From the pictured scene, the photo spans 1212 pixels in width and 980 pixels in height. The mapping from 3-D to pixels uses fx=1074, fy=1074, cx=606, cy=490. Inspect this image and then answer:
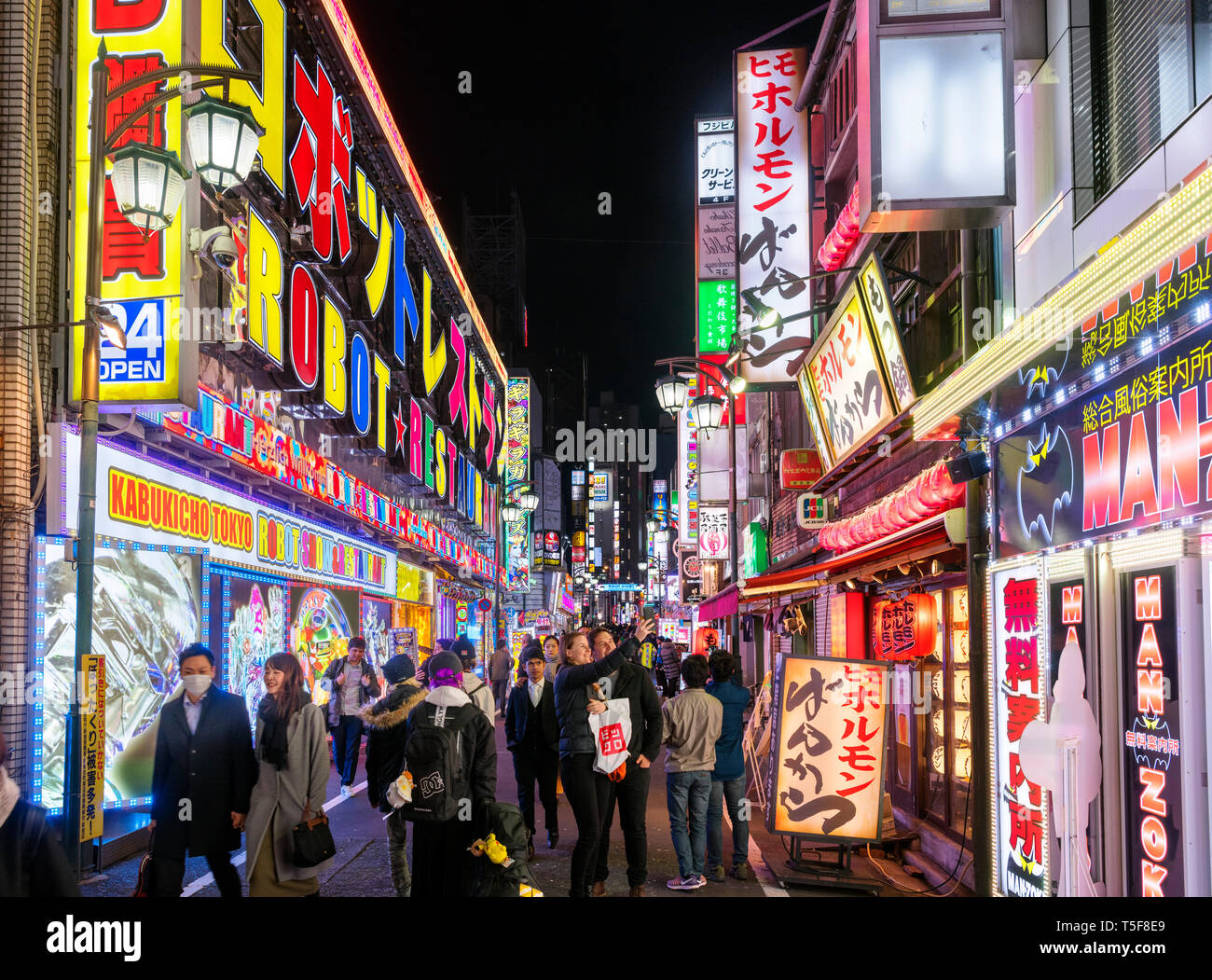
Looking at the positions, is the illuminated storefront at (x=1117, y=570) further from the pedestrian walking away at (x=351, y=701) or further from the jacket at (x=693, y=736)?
the pedestrian walking away at (x=351, y=701)

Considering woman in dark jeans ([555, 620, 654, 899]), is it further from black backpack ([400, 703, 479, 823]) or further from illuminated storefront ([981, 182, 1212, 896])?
illuminated storefront ([981, 182, 1212, 896])

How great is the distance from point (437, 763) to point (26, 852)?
10.4 feet

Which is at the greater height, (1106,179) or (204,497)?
(1106,179)

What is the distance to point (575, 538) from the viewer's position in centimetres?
11900

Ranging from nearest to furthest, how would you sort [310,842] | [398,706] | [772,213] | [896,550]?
[310,842], [398,706], [896,550], [772,213]

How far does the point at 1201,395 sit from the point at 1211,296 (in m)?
0.48

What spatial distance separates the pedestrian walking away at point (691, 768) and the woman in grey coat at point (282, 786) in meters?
3.59

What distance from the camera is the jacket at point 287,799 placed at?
7391 millimetres

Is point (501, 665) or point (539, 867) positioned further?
point (501, 665)

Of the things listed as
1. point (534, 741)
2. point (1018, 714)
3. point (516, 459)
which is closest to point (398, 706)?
point (534, 741)

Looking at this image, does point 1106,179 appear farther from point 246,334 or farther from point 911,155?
point 246,334

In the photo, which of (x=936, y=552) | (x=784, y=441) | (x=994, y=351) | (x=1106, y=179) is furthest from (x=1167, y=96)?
(x=784, y=441)

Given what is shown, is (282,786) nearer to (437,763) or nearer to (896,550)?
(437,763)

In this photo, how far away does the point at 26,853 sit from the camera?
3.96 m
